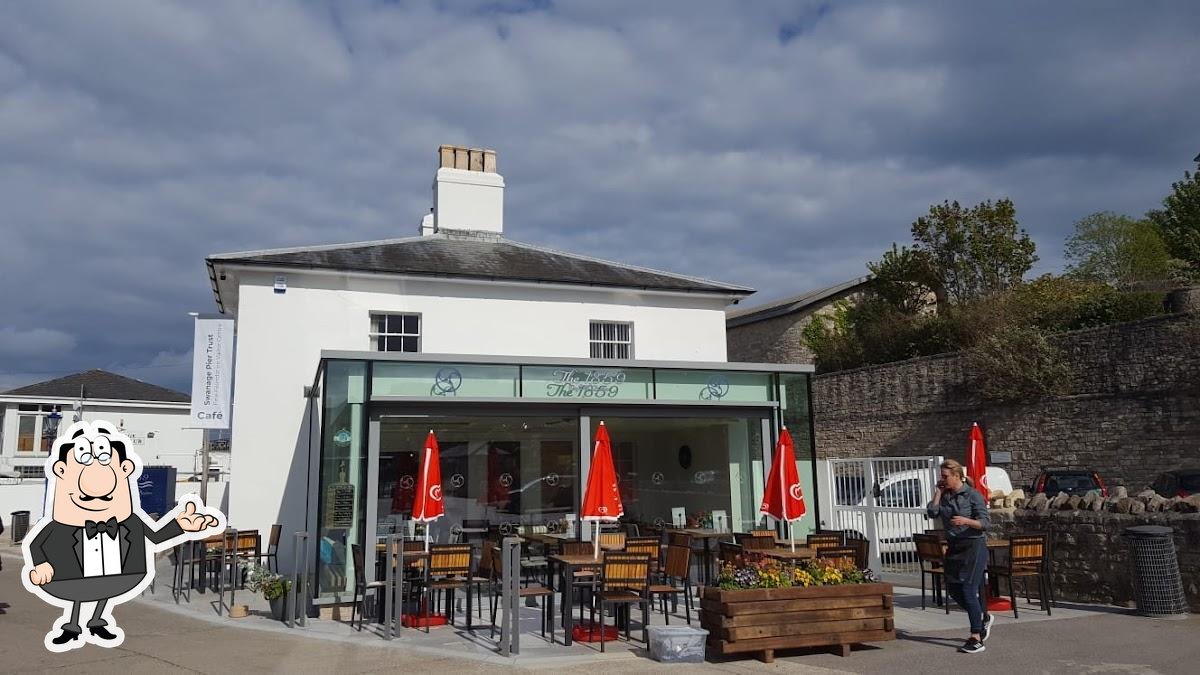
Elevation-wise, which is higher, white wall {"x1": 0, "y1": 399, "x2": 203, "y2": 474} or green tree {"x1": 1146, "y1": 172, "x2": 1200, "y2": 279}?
green tree {"x1": 1146, "y1": 172, "x2": 1200, "y2": 279}

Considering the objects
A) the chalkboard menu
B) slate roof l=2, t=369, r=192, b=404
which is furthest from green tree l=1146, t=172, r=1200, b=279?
slate roof l=2, t=369, r=192, b=404

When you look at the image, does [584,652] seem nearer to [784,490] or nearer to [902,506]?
[784,490]

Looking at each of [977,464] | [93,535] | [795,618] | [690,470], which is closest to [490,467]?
[690,470]

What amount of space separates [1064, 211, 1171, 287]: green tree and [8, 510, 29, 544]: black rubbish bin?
40016 millimetres

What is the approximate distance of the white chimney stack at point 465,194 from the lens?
21422 millimetres

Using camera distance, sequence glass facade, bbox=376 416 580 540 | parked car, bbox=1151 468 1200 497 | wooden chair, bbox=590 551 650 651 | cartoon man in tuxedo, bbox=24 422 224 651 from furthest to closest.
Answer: parked car, bbox=1151 468 1200 497 < glass facade, bbox=376 416 580 540 < wooden chair, bbox=590 551 650 651 < cartoon man in tuxedo, bbox=24 422 224 651

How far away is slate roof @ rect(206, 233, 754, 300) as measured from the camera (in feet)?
56.4

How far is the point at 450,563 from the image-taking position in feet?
36.3

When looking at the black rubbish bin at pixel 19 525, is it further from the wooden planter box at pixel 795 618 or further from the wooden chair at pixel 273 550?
the wooden planter box at pixel 795 618

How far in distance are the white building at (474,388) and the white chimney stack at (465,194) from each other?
2.72 feet

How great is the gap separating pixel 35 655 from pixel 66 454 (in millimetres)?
5644

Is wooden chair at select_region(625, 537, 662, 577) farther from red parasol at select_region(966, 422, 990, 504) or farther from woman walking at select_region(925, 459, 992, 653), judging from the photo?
red parasol at select_region(966, 422, 990, 504)

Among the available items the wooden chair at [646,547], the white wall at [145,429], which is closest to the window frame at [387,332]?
the wooden chair at [646,547]

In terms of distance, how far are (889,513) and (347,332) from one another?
10875 mm
